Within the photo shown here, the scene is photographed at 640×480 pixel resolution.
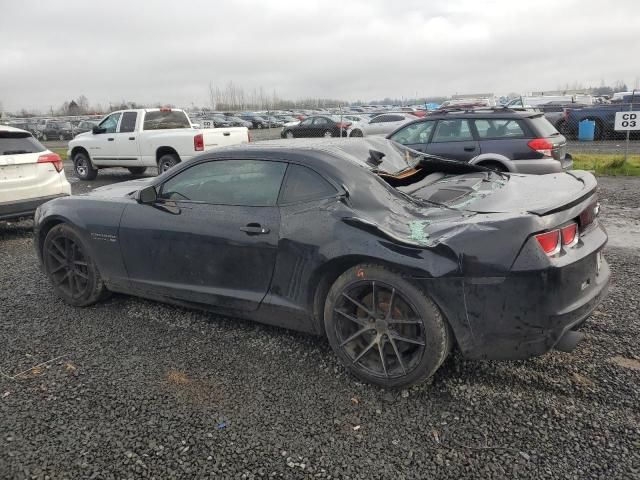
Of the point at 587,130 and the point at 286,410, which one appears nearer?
the point at 286,410

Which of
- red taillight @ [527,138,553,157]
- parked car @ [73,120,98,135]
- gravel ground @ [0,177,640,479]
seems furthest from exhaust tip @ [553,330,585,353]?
parked car @ [73,120,98,135]

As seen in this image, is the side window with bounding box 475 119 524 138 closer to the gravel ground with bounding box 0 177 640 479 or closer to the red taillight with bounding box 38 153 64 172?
the gravel ground with bounding box 0 177 640 479

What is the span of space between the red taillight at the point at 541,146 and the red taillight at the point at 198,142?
6795 millimetres

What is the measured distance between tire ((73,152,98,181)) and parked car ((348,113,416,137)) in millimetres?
11779

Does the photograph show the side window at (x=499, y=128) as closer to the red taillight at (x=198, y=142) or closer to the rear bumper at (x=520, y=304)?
the rear bumper at (x=520, y=304)

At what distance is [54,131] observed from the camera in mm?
34781

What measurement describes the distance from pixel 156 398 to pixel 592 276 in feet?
8.74

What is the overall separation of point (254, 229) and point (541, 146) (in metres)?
6.03

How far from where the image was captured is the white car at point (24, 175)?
6801 mm

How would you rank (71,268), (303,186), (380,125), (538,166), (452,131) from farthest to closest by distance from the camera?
(380,125) < (452,131) < (538,166) < (71,268) < (303,186)

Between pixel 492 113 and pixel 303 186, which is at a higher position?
pixel 492 113

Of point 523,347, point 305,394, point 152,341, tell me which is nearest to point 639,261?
point 523,347

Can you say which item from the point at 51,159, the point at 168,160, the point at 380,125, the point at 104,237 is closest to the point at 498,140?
the point at 104,237

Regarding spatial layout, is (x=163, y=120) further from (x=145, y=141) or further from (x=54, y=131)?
(x=54, y=131)
